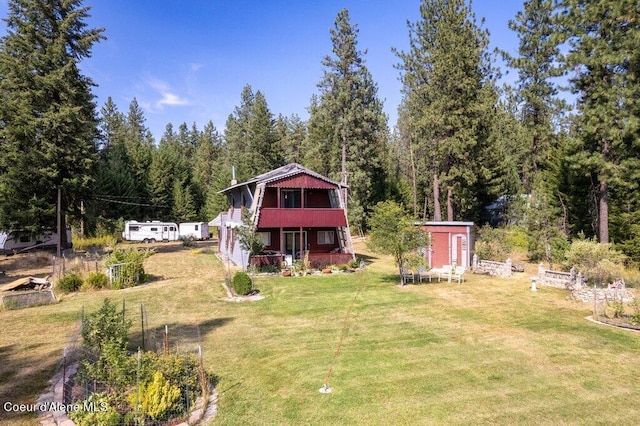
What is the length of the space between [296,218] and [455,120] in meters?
16.3

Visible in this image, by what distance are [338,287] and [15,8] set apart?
34.3m

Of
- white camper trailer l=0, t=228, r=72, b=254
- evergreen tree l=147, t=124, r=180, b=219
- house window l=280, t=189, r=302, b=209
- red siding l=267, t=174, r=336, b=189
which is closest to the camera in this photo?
red siding l=267, t=174, r=336, b=189

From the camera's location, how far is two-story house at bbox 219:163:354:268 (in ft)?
85.8

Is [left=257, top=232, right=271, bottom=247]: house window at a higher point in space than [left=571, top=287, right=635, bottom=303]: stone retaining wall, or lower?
higher

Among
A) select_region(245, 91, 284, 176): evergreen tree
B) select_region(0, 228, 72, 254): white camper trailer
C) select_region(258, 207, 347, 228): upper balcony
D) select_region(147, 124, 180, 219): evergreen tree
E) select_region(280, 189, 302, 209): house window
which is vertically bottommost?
select_region(0, 228, 72, 254): white camper trailer

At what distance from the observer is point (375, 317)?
1462cm

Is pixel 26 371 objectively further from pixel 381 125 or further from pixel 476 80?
pixel 381 125

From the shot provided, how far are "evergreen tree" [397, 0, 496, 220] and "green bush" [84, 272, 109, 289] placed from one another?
1049 inches

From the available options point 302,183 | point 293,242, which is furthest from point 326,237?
point 302,183

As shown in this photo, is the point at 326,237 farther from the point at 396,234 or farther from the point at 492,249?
the point at 492,249

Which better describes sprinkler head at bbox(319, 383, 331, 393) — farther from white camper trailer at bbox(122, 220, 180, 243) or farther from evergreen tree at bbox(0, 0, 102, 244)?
white camper trailer at bbox(122, 220, 180, 243)

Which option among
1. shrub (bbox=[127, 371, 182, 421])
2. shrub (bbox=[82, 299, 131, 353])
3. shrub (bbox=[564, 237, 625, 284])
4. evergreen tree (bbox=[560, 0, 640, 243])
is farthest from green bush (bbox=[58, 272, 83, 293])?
Result: evergreen tree (bbox=[560, 0, 640, 243])

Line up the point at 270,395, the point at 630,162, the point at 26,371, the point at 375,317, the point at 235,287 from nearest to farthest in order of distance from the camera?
1. the point at 270,395
2. the point at 26,371
3. the point at 375,317
4. the point at 235,287
5. the point at 630,162

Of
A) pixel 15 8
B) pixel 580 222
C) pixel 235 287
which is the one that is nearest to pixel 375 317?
pixel 235 287
